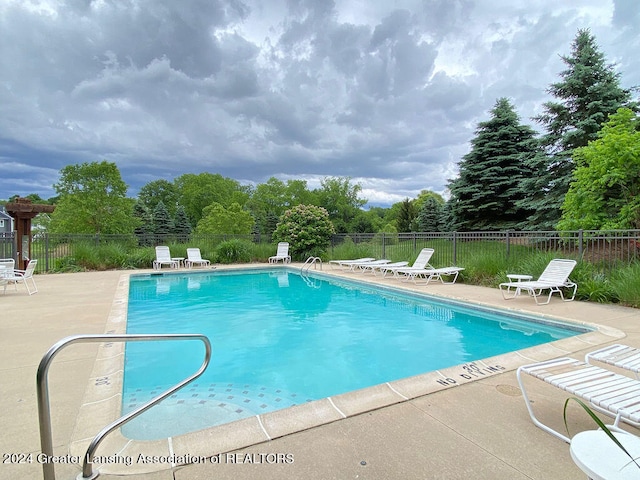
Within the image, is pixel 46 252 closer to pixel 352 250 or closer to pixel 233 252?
pixel 233 252

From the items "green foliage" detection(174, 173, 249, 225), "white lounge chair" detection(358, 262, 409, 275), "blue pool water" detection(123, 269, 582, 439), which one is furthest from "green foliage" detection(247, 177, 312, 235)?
"blue pool water" detection(123, 269, 582, 439)

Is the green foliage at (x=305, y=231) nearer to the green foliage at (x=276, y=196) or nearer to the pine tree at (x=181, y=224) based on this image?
the pine tree at (x=181, y=224)

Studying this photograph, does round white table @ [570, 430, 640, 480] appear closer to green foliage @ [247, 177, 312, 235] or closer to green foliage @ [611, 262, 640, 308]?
green foliage @ [611, 262, 640, 308]

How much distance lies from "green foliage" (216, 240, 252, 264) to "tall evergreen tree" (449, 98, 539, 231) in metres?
10.8

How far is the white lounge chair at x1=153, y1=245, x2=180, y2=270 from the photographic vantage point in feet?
43.2

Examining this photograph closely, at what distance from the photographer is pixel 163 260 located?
13.2 metres

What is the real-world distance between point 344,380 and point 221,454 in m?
2.16

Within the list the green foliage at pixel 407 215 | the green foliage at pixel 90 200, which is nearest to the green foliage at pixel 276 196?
the green foliage at pixel 407 215

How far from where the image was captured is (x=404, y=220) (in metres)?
37.0

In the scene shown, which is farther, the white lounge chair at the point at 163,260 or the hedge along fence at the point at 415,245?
the white lounge chair at the point at 163,260

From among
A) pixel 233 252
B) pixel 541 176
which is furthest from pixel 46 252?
pixel 541 176

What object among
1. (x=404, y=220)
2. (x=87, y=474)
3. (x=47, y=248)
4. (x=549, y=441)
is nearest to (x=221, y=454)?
(x=87, y=474)

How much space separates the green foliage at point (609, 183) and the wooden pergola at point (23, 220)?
15.5 m

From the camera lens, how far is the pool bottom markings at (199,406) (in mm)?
2709
